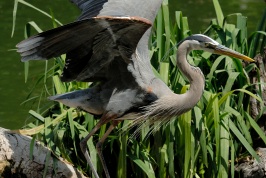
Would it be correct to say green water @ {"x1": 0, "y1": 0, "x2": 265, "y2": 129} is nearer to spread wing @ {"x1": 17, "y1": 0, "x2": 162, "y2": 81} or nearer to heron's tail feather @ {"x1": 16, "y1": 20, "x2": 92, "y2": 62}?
spread wing @ {"x1": 17, "y1": 0, "x2": 162, "y2": 81}

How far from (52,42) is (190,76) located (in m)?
1.12

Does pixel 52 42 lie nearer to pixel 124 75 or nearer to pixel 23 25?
pixel 124 75

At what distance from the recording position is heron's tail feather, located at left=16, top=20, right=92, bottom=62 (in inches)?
176

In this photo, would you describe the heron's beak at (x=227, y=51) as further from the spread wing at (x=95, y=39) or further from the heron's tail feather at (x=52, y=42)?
the heron's tail feather at (x=52, y=42)

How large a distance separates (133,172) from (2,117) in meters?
1.99

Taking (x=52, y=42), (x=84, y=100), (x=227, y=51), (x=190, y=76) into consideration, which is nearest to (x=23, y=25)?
(x=84, y=100)

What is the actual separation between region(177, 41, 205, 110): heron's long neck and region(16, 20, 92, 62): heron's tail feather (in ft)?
2.68

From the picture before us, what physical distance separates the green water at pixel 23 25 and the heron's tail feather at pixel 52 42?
2.15m

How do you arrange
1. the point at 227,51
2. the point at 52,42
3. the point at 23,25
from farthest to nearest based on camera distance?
1. the point at 23,25
2. the point at 227,51
3. the point at 52,42

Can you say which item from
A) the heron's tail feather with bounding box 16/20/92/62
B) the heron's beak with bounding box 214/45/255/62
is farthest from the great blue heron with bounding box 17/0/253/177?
the heron's tail feather with bounding box 16/20/92/62

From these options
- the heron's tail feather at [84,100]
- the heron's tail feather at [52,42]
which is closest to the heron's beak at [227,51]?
the heron's tail feather at [84,100]

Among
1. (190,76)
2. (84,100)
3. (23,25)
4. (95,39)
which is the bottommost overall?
(23,25)

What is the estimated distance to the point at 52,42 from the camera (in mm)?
4586

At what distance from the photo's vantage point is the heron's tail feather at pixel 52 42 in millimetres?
4473
